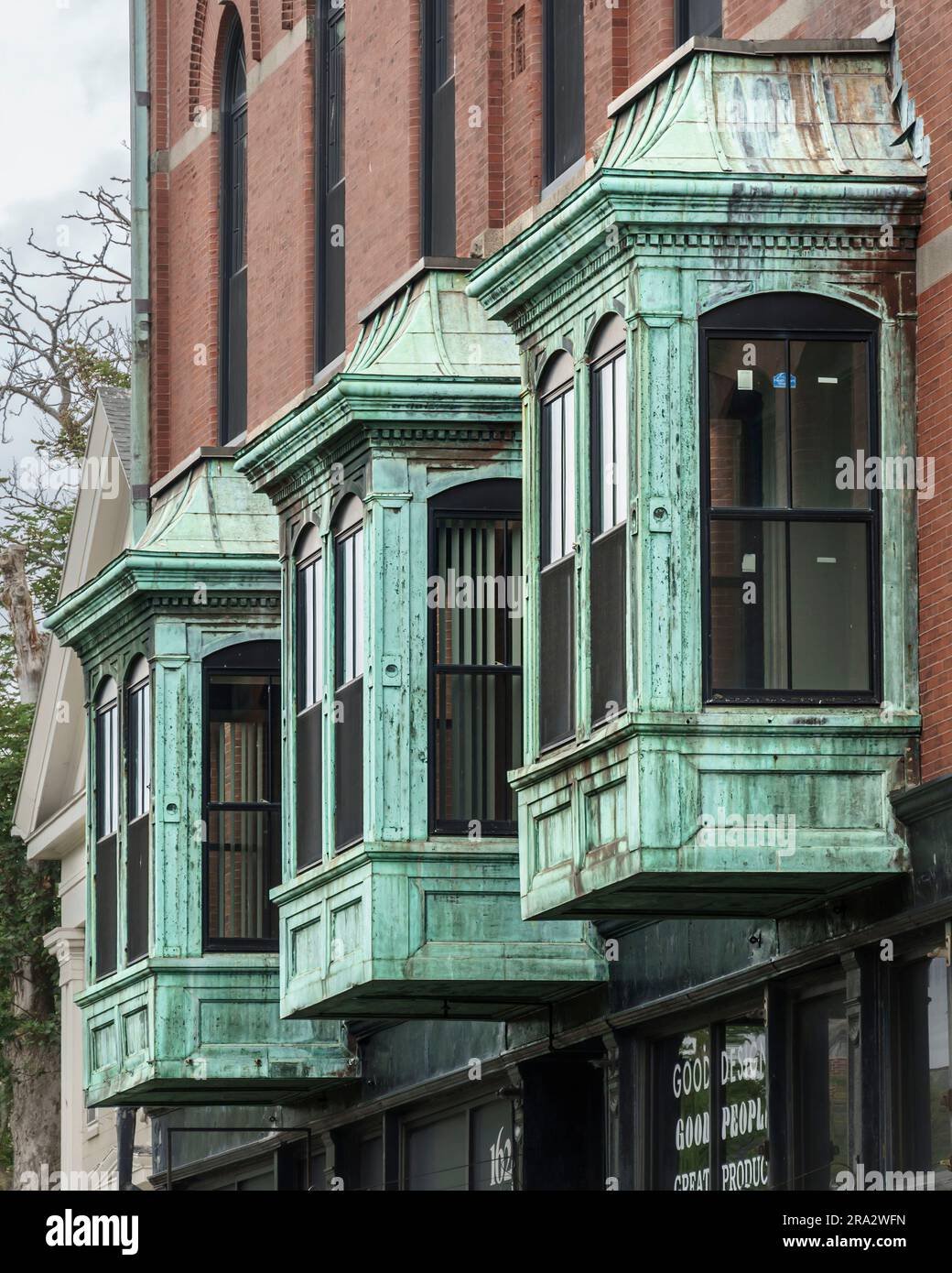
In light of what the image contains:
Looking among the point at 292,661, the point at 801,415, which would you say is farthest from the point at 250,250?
the point at 801,415

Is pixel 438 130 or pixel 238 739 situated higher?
pixel 438 130

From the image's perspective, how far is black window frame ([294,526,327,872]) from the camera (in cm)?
1959

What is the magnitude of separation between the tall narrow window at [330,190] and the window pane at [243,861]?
4006 millimetres

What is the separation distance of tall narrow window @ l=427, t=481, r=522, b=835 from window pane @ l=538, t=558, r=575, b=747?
2.01 m

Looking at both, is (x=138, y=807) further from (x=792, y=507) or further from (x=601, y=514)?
(x=792, y=507)

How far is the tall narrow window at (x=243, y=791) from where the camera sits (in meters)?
22.6

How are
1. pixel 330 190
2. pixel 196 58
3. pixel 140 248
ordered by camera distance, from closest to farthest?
pixel 330 190 < pixel 196 58 < pixel 140 248

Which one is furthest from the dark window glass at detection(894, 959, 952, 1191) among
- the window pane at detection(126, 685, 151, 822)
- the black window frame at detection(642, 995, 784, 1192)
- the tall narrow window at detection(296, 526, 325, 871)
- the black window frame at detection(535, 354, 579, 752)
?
the window pane at detection(126, 685, 151, 822)

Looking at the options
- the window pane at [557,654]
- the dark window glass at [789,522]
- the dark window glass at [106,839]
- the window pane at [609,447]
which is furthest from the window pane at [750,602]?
the dark window glass at [106,839]

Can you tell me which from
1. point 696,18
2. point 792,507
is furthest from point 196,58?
point 792,507

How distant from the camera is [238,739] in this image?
2277 centimetres

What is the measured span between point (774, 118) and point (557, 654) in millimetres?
3113

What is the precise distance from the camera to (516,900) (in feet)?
59.7

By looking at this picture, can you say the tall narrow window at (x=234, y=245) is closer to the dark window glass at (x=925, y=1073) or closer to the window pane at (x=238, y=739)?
the window pane at (x=238, y=739)
